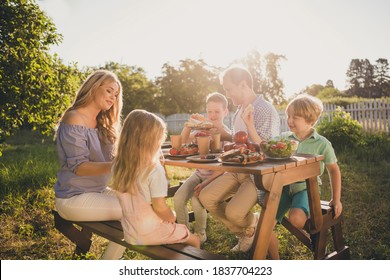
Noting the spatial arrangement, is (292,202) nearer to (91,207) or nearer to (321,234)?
(321,234)

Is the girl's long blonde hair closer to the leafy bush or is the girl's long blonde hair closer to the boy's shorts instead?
the boy's shorts

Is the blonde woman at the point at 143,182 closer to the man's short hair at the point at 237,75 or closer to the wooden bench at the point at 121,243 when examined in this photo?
the wooden bench at the point at 121,243

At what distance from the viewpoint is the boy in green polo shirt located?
2902mm

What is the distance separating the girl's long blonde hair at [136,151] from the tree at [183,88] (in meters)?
15.5

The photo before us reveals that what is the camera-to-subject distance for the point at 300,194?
9.73 ft

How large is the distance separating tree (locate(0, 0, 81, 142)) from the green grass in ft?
2.70

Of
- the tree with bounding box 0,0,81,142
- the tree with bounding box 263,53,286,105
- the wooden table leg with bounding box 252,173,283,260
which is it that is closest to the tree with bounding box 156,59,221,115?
the tree with bounding box 263,53,286,105

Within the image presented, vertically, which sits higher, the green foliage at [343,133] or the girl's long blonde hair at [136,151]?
the girl's long blonde hair at [136,151]

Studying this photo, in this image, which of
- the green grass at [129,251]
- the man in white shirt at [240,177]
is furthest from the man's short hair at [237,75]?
the green grass at [129,251]

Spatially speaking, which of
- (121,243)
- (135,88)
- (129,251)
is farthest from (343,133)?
(135,88)

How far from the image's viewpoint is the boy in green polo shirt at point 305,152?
2.90 meters

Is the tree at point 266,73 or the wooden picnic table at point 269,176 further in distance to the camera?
the tree at point 266,73

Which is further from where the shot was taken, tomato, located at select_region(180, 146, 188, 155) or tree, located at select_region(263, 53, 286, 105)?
tree, located at select_region(263, 53, 286, 105)
